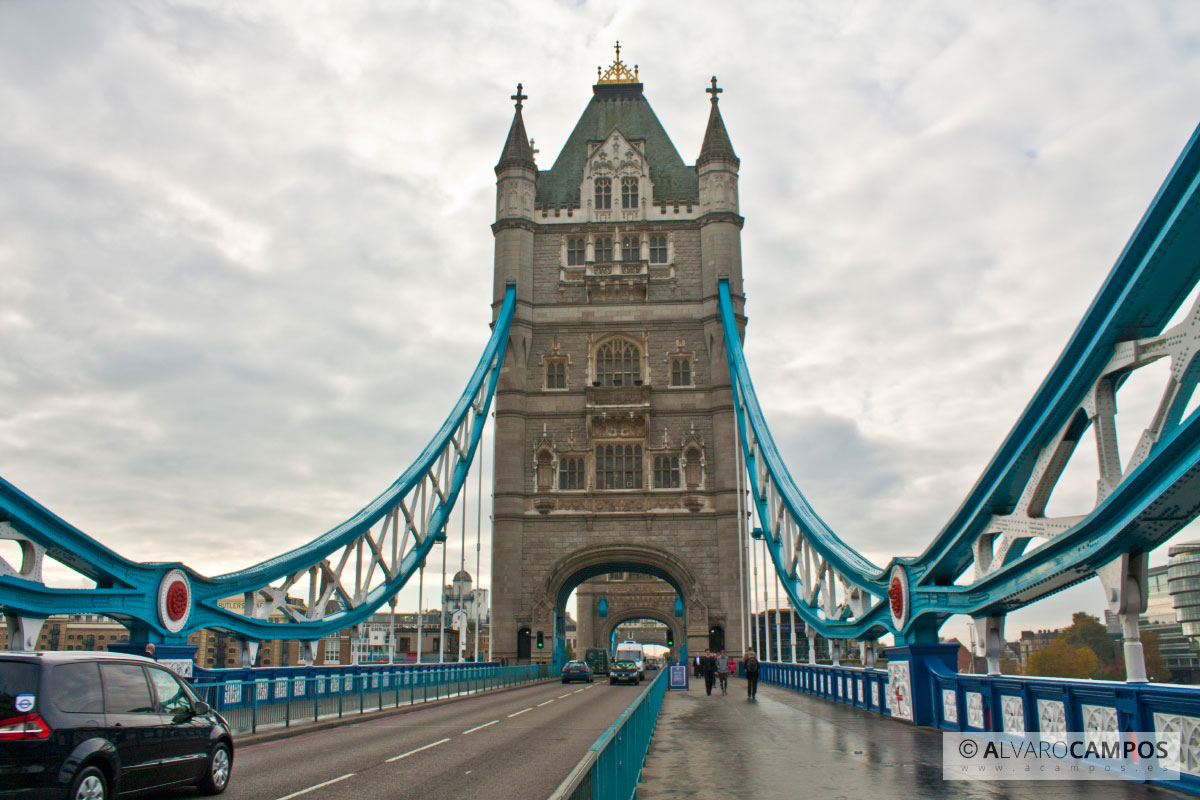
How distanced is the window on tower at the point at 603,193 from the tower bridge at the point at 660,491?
0.35 ft

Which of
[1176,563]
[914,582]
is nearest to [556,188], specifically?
[914,582]

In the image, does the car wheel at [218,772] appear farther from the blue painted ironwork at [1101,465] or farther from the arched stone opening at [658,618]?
the arched stone opening at [658,618]

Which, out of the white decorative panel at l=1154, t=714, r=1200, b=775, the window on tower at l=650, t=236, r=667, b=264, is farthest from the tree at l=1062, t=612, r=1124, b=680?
the window on tower at l=650, t=236, r=667, b=264

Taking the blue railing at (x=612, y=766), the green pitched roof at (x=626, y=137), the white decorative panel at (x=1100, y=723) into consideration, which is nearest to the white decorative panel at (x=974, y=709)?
the white decorative panel at (x=1100, y=723)

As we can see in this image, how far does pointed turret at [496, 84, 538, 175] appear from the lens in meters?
48.0

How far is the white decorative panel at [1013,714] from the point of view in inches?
462

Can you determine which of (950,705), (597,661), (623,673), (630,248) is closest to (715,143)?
(630,248)

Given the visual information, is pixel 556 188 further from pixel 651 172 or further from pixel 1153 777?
pixel 1153 777

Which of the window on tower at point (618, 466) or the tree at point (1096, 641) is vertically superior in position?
the window on tower at point (618, 466)

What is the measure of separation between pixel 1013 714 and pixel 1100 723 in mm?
2294

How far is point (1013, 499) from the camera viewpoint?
44.0 ft

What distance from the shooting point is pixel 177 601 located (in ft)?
60.1

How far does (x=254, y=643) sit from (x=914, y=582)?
16299 mm

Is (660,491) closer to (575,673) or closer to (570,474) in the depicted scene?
(570,474)
